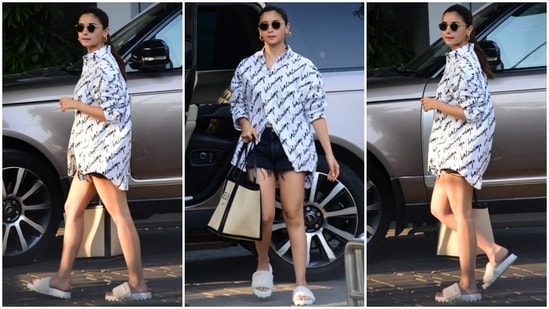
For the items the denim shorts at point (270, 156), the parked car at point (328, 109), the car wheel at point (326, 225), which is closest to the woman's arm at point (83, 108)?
the parked car at point (328, 109)

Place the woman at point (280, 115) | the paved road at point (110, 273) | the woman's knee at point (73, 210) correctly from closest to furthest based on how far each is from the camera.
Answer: the woman at point (280, 115) → the woman's knee at point (73, 210) → the paved road at point (110, 273)

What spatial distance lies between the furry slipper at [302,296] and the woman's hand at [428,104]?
125 cm

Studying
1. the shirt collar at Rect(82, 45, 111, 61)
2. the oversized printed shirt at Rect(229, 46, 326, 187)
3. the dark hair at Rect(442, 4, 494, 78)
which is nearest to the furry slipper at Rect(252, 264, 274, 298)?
the oversized printed shirt at Rect(229, 46, 326, 187)

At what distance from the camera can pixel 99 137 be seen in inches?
349

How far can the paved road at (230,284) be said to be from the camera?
9.10 metres

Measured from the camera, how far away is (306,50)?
8.90 m

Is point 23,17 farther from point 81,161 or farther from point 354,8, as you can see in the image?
point 354,8

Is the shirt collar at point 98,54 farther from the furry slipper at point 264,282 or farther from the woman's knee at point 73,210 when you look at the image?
the furry slipper at point 264,282

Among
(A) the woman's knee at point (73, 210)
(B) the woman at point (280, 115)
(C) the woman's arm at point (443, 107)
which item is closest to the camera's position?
(B) the woman at point (280, 115)

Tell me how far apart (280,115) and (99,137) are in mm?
1035

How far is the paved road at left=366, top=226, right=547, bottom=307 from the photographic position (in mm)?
9141

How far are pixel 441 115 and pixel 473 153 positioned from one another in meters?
0.28

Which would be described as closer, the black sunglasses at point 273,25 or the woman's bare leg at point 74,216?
the black sunglasses at point 273,25

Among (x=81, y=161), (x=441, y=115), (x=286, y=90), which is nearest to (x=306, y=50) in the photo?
(x=286, y=90)
